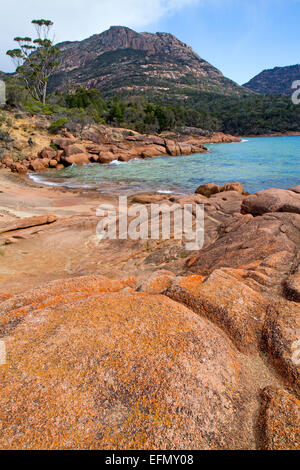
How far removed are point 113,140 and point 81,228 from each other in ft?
127

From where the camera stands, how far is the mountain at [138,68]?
119 m

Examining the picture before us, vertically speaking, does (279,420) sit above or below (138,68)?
below

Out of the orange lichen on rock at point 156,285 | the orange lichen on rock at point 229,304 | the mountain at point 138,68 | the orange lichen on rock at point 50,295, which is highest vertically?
the mountain at point 138,68

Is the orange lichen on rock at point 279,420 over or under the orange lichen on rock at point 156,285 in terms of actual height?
over

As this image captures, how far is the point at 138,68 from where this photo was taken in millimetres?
132875

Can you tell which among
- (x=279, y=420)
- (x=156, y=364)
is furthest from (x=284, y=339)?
(x=156, y=364)

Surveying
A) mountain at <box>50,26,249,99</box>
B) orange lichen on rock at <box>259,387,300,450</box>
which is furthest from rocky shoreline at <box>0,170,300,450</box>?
mountain at <box>50,26,249,99</box>

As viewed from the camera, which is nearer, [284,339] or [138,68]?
[284,339]

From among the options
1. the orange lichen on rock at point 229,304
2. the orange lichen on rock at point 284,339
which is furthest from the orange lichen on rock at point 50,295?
the orange lichen on rock at point 284,339

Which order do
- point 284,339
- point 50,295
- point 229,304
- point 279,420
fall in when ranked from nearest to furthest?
point 279,420, point 284,339, point 229,304, point 50,295

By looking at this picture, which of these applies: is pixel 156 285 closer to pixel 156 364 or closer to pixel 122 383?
pixel 156 364

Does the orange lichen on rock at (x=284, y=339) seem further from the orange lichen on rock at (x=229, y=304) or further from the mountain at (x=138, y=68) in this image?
the mountain at (x=138, y=68)

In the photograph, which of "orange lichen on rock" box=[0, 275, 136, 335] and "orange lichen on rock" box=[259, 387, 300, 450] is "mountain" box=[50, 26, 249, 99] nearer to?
"orange lichen on rock" box=[0, 275, 136, 335]

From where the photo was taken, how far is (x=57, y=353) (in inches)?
84.3
